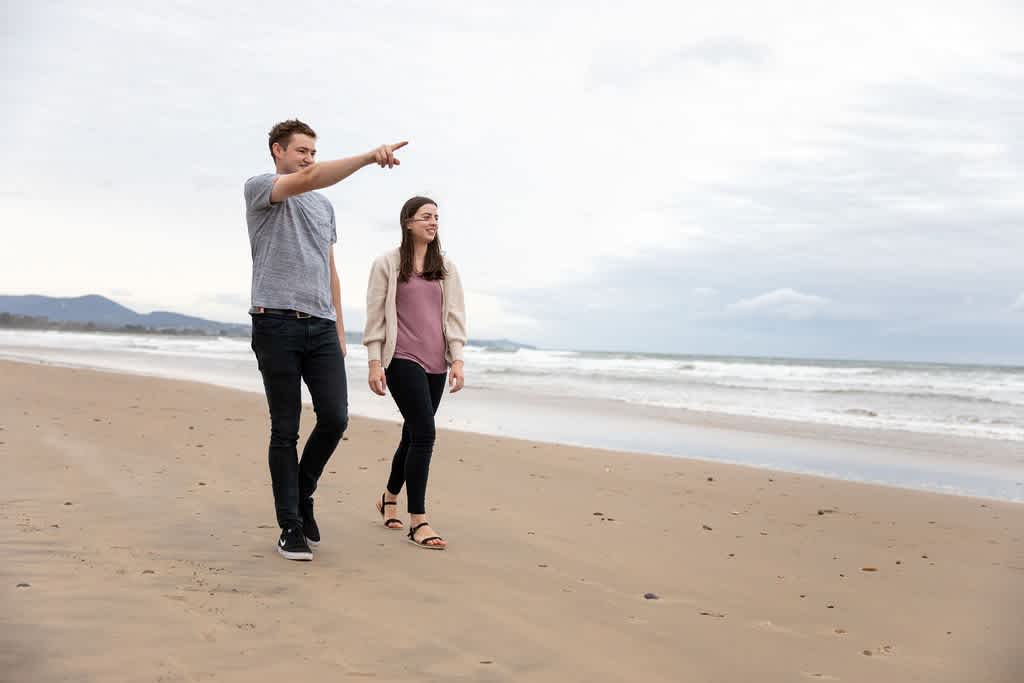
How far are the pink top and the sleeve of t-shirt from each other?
86cm

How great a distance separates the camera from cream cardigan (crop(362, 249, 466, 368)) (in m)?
4.09

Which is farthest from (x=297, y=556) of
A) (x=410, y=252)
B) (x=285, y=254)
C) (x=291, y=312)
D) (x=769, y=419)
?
(x=769, y=419)

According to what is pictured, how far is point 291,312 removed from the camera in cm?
367

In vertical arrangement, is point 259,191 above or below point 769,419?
above

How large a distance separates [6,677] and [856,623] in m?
3.04

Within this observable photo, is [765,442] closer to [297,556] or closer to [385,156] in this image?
[297,556]

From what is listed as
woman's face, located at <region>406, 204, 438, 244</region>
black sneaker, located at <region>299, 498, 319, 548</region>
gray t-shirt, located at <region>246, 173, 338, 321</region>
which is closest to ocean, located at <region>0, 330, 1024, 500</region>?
woman's face, located at <region>406, 204, 438, 244</region>

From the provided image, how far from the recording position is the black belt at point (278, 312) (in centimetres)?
364

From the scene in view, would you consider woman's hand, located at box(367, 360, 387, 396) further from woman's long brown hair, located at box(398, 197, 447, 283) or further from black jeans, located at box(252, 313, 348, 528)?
woman's long brown hair, located at box(398, 197, 447, 283)

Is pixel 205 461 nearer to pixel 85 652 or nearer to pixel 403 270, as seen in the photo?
pixel 403 270

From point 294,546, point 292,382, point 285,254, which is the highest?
point 285,254

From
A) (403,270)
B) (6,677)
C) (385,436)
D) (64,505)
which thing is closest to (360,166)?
(403,270)

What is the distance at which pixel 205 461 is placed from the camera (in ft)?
19.7

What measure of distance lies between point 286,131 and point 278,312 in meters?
0.83
